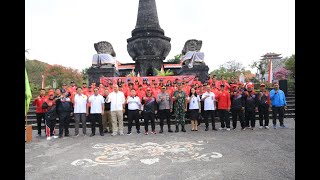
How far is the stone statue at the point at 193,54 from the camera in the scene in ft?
51.6

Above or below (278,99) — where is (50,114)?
below

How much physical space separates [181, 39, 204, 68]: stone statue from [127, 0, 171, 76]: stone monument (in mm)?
1738

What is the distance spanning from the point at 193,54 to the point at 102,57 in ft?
18.2

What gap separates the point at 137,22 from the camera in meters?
18.0

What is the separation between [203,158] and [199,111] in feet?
12.6

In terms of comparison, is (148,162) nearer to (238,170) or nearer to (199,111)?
(238,170)

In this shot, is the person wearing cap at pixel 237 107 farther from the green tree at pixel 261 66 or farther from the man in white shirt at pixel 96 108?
the green tree at pixel 261 66

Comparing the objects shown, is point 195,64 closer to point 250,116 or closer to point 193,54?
point 193,54

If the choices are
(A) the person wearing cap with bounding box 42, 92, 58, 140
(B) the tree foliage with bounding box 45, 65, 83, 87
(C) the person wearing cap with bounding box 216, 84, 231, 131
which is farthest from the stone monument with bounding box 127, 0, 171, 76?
(B) the tree foliage with bounding box 45, 65, 83, 87

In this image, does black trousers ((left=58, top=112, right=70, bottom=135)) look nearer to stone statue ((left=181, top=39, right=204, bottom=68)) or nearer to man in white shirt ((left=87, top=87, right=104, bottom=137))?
man in white shirt ((left=87, top=87, right=104, bottom=137))

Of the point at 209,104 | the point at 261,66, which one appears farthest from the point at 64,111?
the point at 261,66

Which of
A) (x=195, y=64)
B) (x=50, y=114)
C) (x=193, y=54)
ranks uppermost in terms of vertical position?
(x=193, y=54)

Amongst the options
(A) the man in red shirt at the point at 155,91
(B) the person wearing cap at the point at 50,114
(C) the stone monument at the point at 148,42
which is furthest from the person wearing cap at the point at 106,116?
(C) the stone monument at the point at 148,42

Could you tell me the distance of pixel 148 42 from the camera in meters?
17.1
